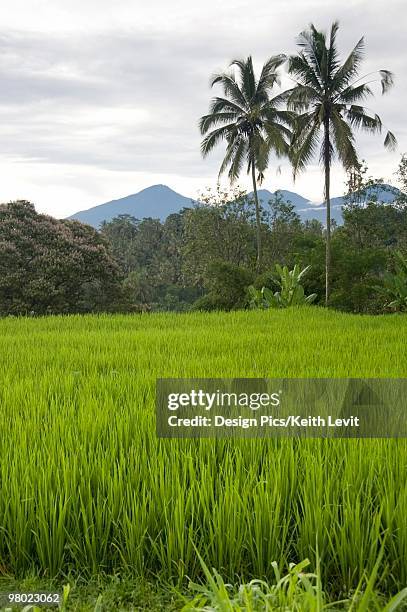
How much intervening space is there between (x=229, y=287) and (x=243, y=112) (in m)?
7.52

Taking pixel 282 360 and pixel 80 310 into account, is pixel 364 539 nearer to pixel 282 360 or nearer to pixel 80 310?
pixel 282 360

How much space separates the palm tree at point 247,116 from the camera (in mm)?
25703

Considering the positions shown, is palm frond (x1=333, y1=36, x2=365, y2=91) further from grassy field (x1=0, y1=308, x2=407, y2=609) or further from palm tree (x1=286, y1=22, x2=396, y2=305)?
grassy field (x1=0, y1=308, x2=407, y2=609)

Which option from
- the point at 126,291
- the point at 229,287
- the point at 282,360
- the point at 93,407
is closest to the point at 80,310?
the point at 126,291

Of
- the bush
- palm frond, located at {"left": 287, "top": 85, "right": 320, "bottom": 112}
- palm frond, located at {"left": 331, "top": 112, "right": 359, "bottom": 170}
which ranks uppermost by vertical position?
palm frond, located at {"left": 287, "top": 85, "right": 320, "bottom": 112}

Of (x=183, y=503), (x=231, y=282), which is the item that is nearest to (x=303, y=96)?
(x=231, y=282)

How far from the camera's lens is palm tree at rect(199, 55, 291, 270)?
25.7 meters

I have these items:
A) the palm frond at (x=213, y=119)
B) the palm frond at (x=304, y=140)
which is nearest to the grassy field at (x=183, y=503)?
the palm frond at (x=304, y=140)

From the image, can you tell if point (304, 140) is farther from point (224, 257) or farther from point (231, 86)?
point (224, 257)

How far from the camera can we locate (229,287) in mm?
24172

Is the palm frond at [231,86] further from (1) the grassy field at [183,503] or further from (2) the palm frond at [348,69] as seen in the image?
(1) the grassy field at [183,503]

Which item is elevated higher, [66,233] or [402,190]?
[402,190]

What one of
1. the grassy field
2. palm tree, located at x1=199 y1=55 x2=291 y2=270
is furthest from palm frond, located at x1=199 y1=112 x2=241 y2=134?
the grassy field

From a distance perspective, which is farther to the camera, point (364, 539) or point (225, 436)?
point (225, 436)
